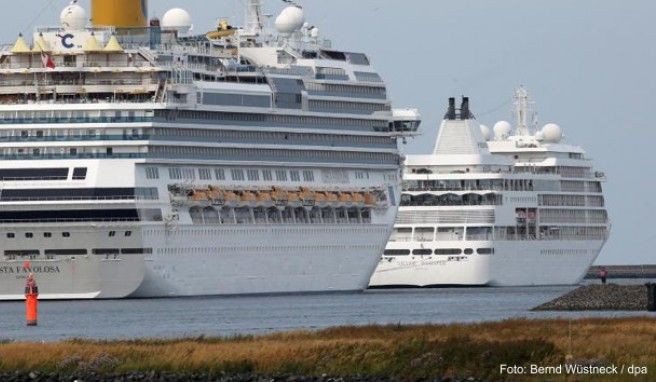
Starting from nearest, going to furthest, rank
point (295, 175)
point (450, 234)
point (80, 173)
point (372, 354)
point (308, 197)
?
point (372, 354), point (80, 173), point (295, 175), point (308, 197), point (450, 234)

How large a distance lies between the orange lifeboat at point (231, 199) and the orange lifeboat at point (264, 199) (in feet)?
4.88

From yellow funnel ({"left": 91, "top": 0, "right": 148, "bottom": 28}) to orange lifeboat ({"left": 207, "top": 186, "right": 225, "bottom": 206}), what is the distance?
9.28 m

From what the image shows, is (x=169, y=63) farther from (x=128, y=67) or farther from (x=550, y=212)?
(x=550, y=212)

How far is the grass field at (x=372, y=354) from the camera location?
52375 millimetres

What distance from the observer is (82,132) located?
327 ft

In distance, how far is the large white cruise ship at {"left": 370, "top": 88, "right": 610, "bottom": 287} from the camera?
134250 millimetres

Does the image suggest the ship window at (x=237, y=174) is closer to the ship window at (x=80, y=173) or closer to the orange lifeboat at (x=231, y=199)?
the orange lifeboat at (x=231, y=199)

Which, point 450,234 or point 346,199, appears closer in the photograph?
point 346,199

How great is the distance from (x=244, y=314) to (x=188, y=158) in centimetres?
1769

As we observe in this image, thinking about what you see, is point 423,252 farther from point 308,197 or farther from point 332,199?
point 308,197

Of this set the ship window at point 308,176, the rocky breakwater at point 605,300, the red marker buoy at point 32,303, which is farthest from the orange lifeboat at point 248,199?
the red marker buoy at point 32,303

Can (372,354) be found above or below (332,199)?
below

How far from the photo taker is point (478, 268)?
134 meters


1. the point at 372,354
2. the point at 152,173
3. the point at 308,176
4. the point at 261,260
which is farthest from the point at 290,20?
the point at 372,354
